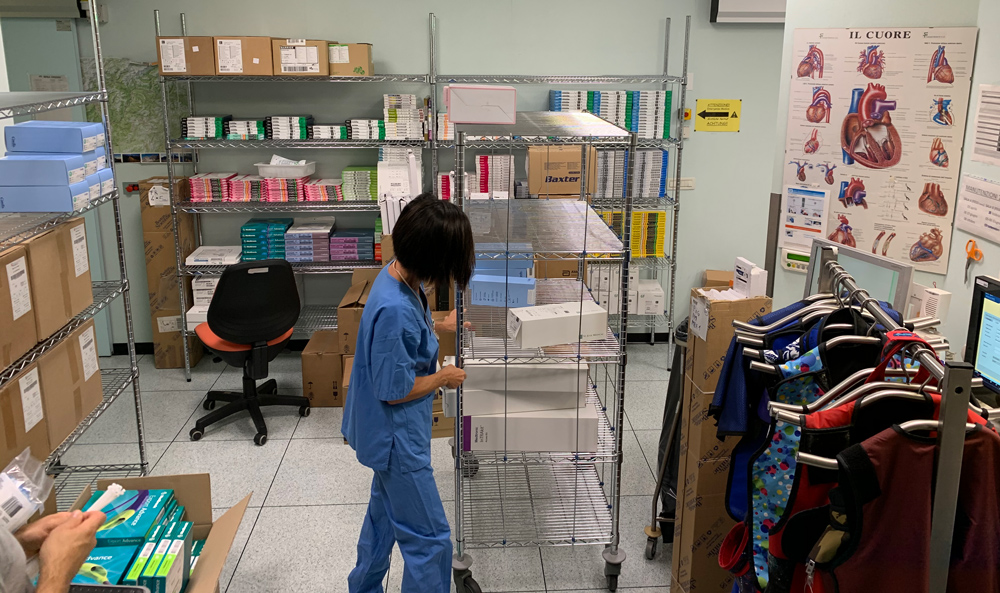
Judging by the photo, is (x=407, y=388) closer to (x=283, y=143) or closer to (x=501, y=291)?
(x=501, y=291)

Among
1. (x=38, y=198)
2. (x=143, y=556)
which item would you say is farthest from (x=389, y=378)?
(x=38, y=198)

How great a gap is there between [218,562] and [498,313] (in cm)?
142

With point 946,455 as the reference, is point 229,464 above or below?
below

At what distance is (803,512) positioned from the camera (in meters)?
1.63

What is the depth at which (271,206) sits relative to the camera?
16.9ft

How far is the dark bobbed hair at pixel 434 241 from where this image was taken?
2.39 meters

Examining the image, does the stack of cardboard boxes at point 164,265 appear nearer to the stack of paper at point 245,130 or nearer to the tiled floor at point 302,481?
the tiled floor at point 302,481

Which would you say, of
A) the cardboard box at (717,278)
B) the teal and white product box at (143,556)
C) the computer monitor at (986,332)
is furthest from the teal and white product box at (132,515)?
the cardboard box at (717,278)

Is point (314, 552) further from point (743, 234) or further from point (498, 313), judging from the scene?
point (743, 234)

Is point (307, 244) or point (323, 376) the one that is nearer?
point (323, 376)

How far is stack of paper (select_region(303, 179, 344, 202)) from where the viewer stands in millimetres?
5160

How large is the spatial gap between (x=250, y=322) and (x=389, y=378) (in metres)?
2.16

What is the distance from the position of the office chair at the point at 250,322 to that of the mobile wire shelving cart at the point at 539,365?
1.46 m

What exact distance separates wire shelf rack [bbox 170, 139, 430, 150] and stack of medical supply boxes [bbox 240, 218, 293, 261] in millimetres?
544
